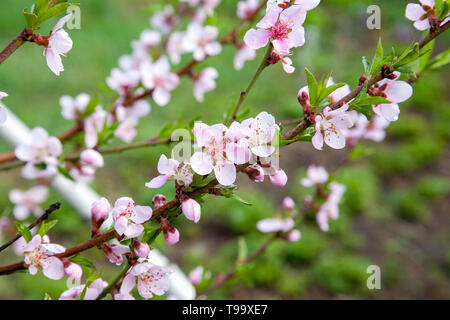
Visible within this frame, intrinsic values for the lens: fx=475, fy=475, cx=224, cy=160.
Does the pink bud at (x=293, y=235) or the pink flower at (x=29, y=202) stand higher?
the pink flower at (x=29, y=202)

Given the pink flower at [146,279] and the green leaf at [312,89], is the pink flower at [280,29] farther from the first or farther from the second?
the pink flower at [146,279]

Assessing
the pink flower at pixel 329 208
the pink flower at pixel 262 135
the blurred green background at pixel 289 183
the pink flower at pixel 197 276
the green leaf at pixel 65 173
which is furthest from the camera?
the blurred green background at pixel 289 183

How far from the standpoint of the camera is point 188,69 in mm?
1581

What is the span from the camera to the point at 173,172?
0.73 metres

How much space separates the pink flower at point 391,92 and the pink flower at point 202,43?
2.52 feet

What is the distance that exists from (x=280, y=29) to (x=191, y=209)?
33 cm

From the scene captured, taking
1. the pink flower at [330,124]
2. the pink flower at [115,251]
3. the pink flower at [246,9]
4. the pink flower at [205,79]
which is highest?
the pink flower at [246,9]

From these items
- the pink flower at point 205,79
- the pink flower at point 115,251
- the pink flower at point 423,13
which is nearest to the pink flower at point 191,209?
the pink flower at point 115,251

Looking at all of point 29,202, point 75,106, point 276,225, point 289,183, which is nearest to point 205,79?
point 75,106

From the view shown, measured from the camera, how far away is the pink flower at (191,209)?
693 millimetres

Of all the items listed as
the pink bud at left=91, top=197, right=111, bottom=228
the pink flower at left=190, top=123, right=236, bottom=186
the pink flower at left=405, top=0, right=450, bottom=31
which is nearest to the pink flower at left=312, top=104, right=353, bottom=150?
the pink flower at left=190, top=123, right=236, bottom=186

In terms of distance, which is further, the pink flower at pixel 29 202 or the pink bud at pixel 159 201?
the pink flower at pixel 29 202
